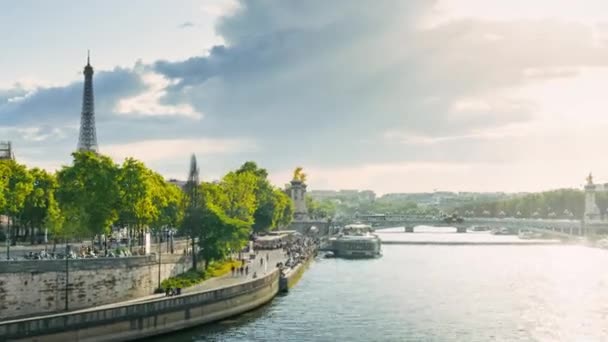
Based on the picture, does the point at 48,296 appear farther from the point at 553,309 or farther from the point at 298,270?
the point at 298,270

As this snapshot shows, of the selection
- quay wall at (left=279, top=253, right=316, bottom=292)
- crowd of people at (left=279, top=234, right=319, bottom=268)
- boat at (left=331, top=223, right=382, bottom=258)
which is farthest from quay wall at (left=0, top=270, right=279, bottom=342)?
boat at (left=331, top=223, right=382, bottom=258)

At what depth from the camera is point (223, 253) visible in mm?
84375

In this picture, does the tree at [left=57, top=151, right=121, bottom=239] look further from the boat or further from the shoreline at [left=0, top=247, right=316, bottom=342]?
the boat

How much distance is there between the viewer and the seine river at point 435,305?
210ft

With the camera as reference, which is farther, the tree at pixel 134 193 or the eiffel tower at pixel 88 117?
the eiffel tower at pixel 88 117

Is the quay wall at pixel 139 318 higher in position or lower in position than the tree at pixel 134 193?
lower

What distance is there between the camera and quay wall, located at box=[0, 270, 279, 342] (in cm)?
4802

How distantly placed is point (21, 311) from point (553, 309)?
152ft

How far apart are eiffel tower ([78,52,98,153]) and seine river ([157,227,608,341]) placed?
35672 mm

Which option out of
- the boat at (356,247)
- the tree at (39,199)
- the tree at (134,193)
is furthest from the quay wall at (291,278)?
the boat at (356,247)

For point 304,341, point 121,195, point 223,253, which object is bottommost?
point 304,341

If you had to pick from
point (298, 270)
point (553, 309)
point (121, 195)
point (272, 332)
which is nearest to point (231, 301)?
point (272, 332)

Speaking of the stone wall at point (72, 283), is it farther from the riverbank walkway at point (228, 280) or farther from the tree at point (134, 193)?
the tree at point (134, 193)

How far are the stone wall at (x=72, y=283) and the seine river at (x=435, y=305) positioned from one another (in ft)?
21.0
